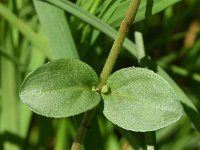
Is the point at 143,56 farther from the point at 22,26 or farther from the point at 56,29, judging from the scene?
the point at 22,26

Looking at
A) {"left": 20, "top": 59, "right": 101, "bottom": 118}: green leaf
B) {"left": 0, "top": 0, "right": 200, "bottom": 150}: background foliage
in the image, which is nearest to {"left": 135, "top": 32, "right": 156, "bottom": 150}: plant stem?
{"left": 0, "top": 0, "right": 200, "bottom": 150}: background foliage

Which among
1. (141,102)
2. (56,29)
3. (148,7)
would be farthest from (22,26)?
(141,102)

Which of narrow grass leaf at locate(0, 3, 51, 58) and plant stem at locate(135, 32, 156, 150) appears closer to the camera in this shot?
plant stem at locate(135, 32, 156, 150)

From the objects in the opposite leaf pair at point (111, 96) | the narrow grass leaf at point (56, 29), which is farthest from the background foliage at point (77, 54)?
the opposite leaf pair at point (111, 96)

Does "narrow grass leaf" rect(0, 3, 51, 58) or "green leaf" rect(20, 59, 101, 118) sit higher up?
"green leaf" rect(20, 59, 101, 118)

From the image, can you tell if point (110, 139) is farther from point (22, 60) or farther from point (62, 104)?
point (62, 104)

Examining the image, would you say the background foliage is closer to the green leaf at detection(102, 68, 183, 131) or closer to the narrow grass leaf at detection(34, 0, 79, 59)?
the narrow grass leaf at detection(34, 0, 79, 59)
